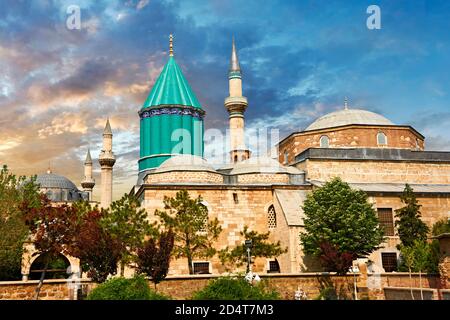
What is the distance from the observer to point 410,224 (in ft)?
73.0

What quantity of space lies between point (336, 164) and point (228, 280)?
17498 millimetres

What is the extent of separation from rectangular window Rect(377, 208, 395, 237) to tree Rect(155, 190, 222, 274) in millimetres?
7948

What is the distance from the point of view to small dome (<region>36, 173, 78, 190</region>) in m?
42.9

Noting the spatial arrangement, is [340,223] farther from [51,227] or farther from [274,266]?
[51,227]

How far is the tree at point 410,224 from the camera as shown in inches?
870

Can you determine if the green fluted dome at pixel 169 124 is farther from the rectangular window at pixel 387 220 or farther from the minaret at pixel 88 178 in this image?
the minaret at pixel 88 178

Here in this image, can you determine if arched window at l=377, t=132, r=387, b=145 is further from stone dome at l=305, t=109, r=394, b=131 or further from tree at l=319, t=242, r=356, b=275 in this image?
tree at l=319, t=242, r=356, b=275

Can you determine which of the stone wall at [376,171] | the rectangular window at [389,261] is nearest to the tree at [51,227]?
the stone wall at [376,171]

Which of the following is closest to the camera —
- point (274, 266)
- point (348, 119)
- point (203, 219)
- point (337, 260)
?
point (337, 260)

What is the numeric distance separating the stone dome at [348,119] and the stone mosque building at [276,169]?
0.20 ft

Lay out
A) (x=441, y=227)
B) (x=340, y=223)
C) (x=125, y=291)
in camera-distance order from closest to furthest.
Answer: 1. (x=125, y=291)
2. (x=340, y=223)
3. (x=441, y=227)

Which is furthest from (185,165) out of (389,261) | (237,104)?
(389,261)

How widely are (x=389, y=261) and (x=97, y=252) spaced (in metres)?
13.6
